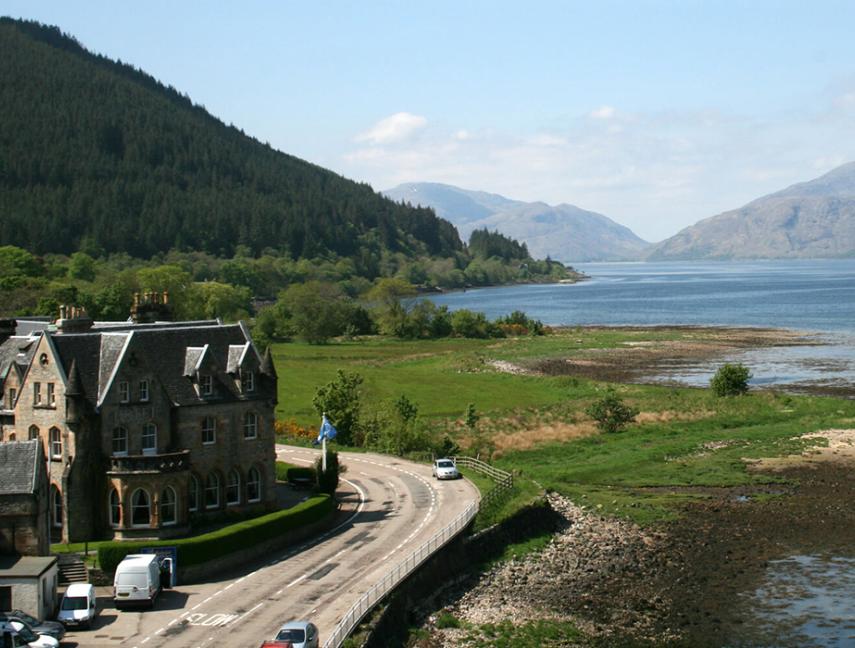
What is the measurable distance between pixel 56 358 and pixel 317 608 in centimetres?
1891

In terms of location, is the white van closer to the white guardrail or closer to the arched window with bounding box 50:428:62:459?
the white guardrail

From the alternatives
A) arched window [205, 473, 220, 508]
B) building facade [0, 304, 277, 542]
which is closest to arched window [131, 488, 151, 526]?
building facade [0, 304, 277, 542]

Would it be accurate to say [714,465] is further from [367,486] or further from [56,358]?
[56,358]

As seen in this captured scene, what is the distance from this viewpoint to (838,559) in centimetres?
5816

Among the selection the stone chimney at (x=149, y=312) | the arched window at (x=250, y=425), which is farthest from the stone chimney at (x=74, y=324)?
the arched window at (x=250, y=425)

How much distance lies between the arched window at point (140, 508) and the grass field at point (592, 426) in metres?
21.3

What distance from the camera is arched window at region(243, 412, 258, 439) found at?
6038cm

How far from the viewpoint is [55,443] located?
178ft

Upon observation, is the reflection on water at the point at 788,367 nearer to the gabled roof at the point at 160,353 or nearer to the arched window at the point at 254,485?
the arched window at the point at 254,485

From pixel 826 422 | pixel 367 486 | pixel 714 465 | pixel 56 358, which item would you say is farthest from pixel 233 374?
pixel 826 422

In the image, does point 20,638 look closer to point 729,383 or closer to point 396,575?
point 396,575

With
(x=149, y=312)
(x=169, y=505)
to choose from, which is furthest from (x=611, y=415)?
(x=169, y=505)

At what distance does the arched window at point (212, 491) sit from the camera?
191 feet

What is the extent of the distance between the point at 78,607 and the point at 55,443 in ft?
42.7
